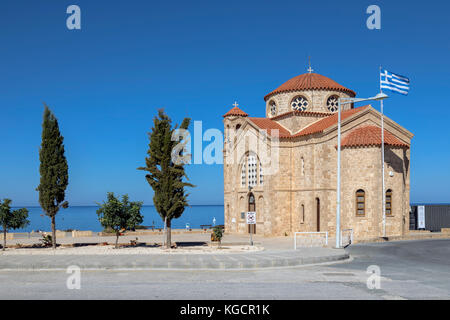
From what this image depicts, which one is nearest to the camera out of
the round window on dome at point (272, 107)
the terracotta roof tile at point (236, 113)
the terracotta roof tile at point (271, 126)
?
the terracotta roof tile at point (271, 126)

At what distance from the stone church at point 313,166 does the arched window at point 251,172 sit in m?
0.09

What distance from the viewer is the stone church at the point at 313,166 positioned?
32.7m

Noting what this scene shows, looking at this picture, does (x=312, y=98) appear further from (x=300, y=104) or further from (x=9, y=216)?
(x=9, y=216)

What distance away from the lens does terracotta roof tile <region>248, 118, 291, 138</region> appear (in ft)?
123

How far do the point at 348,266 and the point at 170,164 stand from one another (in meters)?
12.3

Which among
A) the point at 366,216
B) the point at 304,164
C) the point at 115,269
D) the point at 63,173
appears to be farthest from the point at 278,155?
the point at 115,269

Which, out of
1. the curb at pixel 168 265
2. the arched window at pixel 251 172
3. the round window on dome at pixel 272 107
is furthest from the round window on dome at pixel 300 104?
the curb at pixel 168 265

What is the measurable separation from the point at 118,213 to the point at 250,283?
14.8 meters

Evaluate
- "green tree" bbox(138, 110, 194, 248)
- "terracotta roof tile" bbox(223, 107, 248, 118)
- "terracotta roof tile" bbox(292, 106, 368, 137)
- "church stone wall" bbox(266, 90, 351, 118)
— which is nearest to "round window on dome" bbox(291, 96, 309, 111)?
"church stone wall" bbox(266, 90, 351, 118)

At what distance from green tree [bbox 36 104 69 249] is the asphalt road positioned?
1194cm

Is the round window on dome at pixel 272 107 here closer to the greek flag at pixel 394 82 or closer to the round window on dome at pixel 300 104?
the round window on dome at pixel 300 104

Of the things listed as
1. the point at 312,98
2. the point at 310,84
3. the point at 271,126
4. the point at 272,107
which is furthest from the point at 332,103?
the point at 271,126
